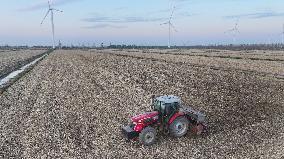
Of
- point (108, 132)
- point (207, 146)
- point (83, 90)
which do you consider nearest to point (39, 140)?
point (108, 132)

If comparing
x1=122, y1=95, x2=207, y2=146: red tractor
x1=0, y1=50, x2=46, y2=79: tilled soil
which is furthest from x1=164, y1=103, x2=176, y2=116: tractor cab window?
x1=0, y1=50, x2=46, y2=79: tilled soil

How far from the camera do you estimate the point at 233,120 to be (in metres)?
21.6

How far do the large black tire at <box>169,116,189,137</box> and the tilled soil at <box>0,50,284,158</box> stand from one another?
43 cm

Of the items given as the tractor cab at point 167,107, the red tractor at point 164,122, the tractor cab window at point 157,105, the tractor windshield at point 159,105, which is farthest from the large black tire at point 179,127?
the tractor cab window at point 157,105

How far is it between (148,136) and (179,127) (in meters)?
1.64

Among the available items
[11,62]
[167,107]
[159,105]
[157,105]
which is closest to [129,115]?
[157,105]

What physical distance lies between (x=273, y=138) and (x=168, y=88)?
13650 mm

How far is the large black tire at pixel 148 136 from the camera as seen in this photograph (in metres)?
17.4

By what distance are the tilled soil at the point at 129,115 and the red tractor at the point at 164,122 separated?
0.50 meters

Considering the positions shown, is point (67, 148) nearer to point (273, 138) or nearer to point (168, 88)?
point (273, 138)

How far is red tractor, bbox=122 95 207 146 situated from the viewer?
57.5 ft

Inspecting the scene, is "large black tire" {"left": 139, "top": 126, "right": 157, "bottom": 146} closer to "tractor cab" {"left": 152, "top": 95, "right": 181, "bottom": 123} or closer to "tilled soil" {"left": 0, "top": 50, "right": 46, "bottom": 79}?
"tractor cab" {"left": 152, "top": 95, "right": 181, "bottom": 123}

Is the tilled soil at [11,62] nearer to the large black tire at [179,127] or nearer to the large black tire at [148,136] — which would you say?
the large black tire at [148,136]

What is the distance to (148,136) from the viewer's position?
17.6 m
